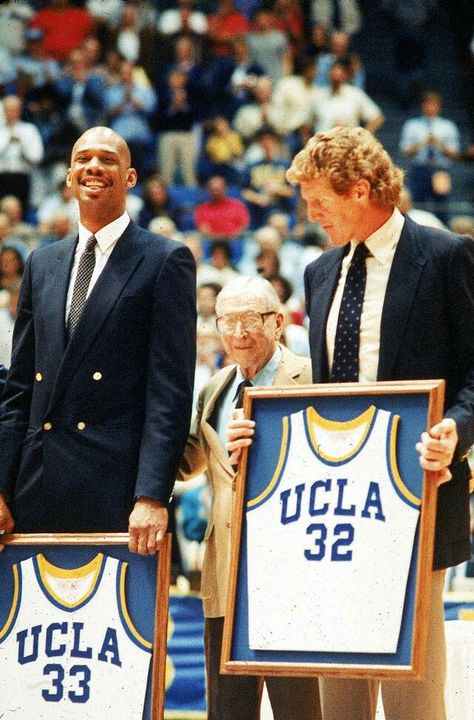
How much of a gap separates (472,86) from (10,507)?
37.2 ft

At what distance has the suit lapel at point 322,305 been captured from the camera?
3.40 meters

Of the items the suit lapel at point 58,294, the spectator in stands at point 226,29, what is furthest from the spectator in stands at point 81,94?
the suit lapel at point 58,294

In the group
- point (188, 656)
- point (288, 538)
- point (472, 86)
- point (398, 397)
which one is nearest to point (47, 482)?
point (288, 538)

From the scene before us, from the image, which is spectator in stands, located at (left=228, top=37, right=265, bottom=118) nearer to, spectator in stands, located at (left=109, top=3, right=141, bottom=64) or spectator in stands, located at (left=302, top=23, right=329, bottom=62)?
spectator in stands, located at (left=302, top=23, right=329, bottom=62)

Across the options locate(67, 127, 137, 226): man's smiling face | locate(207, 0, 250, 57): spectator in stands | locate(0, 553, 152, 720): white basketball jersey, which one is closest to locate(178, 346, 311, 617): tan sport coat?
locate(0, 553, 152, 720): white basketball jersey

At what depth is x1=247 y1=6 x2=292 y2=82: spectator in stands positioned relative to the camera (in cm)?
1329

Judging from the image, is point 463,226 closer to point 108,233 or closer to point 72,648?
point 108,233

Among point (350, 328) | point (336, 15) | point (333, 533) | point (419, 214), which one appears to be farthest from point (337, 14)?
point (333, 533)

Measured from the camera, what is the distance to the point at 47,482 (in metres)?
3.50

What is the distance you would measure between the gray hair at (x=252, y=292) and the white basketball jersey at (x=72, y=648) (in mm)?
770

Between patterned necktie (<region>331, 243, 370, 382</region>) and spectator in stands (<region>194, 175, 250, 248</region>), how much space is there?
8377 millimetres

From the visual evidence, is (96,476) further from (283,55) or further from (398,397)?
(283,55)

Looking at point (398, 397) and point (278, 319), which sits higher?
point (278, 319)

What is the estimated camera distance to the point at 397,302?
10.7 feet
